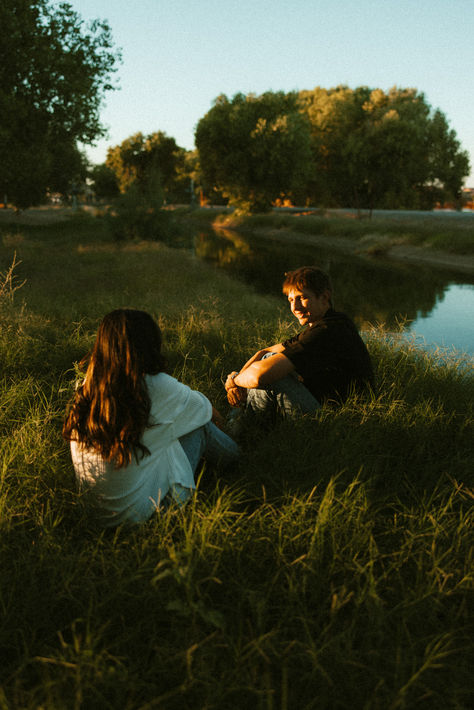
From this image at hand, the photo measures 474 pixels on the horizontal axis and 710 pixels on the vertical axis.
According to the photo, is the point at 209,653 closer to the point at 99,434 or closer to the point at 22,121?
the point at 99,434

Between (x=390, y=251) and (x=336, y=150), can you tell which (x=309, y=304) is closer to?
(x=390, y=251)

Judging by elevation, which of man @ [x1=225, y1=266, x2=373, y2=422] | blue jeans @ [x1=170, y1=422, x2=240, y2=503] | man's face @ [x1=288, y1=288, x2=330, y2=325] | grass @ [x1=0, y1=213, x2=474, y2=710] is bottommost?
grass @ [x1=0, y1=213, x2=474, y2=710]

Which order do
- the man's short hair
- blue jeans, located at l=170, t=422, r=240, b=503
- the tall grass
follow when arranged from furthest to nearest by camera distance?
the tall grass
the man's short hair
blue jeans, located at l=170, t=422, r=240, b=503

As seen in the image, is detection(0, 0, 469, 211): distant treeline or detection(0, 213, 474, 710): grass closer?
detection(0, 213, 474, 710): grass

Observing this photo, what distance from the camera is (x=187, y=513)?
2.42 meters

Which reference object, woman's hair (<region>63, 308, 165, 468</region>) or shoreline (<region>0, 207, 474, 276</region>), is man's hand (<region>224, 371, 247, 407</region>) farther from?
shoreline (<region>0, 207, 474, 276</region>)

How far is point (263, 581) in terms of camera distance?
2117mm

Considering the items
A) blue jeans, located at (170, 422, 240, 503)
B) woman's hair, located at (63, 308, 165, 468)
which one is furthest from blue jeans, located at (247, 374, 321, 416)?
woman's hair, located at (63, 308, 165, 468)

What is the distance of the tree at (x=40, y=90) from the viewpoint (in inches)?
549

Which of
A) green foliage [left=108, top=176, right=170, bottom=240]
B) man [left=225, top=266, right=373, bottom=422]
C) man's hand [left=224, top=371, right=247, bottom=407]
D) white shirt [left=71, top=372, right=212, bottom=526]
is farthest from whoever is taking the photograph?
green foliage [left=108, top=176, right=170, bottom=240]

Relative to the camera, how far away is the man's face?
3.40 meters

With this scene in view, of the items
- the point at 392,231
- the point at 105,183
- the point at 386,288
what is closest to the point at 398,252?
the point at 392,231

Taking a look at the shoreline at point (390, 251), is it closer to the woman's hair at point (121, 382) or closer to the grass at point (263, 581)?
the grass at point (263, 581)

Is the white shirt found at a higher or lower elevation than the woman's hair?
lower
